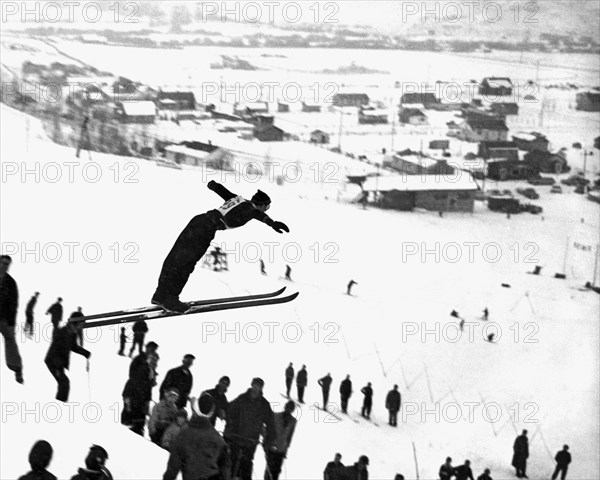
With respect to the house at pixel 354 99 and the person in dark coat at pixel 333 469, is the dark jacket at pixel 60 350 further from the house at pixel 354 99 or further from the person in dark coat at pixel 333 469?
the house at pixel 354 99

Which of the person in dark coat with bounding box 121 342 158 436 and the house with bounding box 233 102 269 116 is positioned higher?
the house with bounding box 233 102 269 116

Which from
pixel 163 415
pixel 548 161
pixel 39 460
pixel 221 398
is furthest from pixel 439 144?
pixel 39 460

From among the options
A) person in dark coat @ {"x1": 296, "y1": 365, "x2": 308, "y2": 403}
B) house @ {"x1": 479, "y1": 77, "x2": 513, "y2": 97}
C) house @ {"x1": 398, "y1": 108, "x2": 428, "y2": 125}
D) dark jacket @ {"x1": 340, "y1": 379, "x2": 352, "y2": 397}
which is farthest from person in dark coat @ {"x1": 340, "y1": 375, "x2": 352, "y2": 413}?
house @ {"x1": 479, "y1": 77, "x2": 513, "y2": 97}

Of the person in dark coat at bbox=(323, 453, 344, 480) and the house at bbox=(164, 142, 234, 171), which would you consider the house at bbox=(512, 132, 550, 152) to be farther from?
the person in dark coat at bbox=(323, 453, 344, 480)

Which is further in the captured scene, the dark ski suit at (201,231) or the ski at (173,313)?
the ski at (173,313)

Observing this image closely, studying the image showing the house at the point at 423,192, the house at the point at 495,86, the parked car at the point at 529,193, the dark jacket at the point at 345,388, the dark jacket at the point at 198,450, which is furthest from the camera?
the house at the point at 495,86

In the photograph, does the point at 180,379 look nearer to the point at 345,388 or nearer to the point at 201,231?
the point at 201,231

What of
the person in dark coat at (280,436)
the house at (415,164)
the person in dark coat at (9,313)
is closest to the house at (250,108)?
the house at (415,164)
